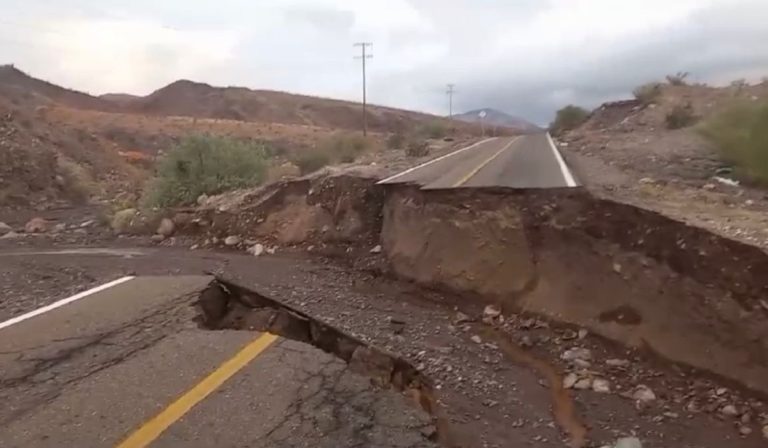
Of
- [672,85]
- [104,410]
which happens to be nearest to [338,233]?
[104,410]

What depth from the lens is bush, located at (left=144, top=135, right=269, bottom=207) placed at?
697 inches

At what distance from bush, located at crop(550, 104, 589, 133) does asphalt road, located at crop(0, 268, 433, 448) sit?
5206cm

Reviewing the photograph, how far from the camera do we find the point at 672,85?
50.4m

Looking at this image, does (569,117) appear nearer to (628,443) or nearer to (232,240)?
(232,240)

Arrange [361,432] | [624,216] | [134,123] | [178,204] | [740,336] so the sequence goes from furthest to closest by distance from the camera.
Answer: [134,123] → [178,204] → [624,216] → [740,336] → [361,432]

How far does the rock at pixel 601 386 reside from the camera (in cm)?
818

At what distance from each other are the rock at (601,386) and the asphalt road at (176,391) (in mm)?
3104

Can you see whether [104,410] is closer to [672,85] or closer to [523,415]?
[523,415]

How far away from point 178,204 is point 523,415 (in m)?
11.7

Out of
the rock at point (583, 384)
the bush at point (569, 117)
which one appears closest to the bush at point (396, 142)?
the bush at point (569, 117)

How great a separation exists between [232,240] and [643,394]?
8135 mm

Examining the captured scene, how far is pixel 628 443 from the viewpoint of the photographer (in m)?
6.70

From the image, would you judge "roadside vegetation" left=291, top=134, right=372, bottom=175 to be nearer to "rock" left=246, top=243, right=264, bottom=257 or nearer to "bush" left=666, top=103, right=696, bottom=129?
"rock" left=246, top=243, right=264, bottom=257

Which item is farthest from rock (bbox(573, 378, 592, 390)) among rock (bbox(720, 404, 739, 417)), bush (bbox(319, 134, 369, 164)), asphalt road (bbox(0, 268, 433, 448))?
bush (bbox(319, 134, 369, 164))
